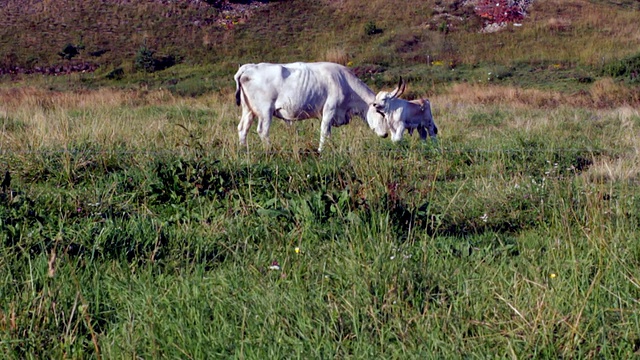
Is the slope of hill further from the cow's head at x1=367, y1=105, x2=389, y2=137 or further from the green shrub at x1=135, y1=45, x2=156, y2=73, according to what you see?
the cow's head at x1=367, y1=105, x2=389, y2=137

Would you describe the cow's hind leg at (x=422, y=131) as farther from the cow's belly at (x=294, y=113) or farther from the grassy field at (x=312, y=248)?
the cow's belly at (x=294, y=113)

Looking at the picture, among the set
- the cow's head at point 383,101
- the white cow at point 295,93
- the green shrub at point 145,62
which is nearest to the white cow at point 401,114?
the cow's head at point 383,101

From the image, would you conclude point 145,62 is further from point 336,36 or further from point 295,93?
point 295,93

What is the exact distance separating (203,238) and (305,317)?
1.55 m

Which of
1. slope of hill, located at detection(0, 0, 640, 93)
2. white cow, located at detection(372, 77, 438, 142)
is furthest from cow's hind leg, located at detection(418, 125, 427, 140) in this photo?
slope of hill, located at detection(0, 0, 640, 93)

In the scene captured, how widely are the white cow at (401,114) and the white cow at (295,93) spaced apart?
178mm

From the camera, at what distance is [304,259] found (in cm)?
437

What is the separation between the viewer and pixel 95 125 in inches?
349

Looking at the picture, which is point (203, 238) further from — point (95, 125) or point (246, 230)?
point (95, 125)

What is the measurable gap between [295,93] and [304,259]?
6.58m

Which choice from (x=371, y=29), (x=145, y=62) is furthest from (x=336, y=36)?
(x=145, y=62)

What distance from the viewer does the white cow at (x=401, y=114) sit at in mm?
11164

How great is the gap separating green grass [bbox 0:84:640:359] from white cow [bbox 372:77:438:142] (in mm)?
3669

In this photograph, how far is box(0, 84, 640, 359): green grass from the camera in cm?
334
